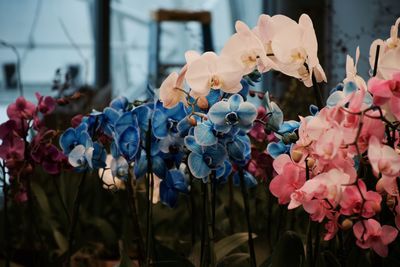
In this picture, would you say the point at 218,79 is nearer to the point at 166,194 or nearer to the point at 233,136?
the point at 233,136

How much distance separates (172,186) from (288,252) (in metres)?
0.17

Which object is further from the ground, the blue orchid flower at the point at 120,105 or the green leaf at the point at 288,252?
the blue orchid flower at the point at 120,105

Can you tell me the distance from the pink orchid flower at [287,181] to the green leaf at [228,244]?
30cm

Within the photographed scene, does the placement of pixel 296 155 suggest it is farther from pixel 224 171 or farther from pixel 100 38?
pixel 100 38

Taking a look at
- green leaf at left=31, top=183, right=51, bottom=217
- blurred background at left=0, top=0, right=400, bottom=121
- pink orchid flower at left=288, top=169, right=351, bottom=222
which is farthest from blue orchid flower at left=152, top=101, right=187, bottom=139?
blurred background at left=0, top=0, right=400, bottom=121

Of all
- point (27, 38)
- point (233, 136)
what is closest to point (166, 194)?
point (233, 136)

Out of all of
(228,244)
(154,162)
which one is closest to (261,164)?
(228,244)

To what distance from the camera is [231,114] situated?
66cm

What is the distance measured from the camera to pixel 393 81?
0.57 metres

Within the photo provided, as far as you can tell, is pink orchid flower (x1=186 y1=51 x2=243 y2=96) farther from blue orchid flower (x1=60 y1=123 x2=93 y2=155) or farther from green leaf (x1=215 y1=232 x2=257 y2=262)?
green leaf (x1=215 y1=232 x2=257 y2=262)

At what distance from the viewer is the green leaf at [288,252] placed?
0.74 meters

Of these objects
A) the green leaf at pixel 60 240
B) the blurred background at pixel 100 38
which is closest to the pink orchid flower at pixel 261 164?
the green leaf at pixel 60 240

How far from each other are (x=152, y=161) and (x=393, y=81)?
312 mm

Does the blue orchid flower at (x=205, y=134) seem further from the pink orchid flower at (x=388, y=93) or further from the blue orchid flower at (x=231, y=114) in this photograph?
the pink orchid flower at (x=388, y=93)
